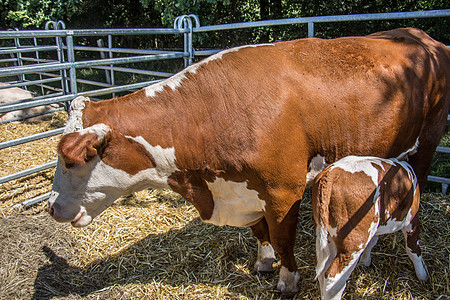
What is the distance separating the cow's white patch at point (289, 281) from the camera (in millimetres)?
2691

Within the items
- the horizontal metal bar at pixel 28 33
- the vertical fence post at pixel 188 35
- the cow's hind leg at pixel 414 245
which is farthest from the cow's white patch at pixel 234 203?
the vertical fence post at pixel 188 35

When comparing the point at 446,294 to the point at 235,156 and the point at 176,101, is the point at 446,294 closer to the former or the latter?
the point at 235,156

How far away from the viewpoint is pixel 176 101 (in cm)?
234

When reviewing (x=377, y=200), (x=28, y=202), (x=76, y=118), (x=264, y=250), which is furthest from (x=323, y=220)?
(x=28, y=202)

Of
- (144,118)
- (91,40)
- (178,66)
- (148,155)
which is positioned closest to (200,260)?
(148,155)

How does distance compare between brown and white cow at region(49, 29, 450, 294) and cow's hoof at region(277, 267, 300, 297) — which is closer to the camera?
brown and white cow at region(49, 29, 450, 294)

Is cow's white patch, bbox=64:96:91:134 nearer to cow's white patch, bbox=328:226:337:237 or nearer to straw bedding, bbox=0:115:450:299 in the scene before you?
straw bedding, bbox=0:115:450:299

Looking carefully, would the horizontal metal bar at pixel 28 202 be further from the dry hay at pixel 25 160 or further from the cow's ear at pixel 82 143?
the cow's ear at pixel 82 143

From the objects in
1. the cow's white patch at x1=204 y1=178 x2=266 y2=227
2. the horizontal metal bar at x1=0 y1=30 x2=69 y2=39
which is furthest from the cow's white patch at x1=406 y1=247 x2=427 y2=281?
the horizontal metal bar at x1=0 y1=30 x2=69 y2=39

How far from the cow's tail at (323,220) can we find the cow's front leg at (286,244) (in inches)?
10.9

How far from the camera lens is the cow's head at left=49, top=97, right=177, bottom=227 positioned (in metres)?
2.15

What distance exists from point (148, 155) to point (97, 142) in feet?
1.07

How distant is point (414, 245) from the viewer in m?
2.64

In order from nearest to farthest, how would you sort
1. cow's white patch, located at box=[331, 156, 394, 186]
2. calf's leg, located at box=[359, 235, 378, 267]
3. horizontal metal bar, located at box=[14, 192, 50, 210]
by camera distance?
cow's white patch, located at box=[331, 156, 394, 186]
calf's leg, located at box=[359, 235, 378, 267]
horizontal metal bar, located at box=[14, 192, 50, 210]
